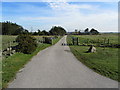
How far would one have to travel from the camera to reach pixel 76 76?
339 inches

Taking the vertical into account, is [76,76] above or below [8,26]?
below

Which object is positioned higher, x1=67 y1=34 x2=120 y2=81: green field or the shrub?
the shrub

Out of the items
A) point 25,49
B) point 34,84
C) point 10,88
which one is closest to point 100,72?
point 34,84

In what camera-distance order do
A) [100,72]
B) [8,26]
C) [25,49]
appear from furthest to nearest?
[8,26] < [25,49] < [100,72]

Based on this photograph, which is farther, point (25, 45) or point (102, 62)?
point (25, 45)

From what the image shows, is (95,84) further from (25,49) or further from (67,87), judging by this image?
(25,49)

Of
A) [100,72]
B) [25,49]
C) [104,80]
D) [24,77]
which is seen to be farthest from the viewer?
[25,49]

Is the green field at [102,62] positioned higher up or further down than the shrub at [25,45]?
further down

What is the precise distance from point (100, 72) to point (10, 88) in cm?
531

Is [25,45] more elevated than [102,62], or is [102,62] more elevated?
[25,45]

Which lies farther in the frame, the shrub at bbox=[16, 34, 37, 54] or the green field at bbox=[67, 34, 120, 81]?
the shrub at bbox=[16, 34, 37, 54]

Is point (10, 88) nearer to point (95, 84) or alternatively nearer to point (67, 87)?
point (67, 87)

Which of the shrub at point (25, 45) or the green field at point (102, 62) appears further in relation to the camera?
the shrub at point (25, 45)

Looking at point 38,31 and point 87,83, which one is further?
point 38,31
